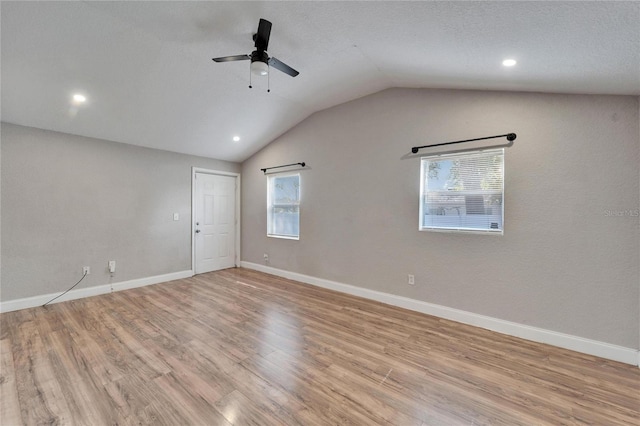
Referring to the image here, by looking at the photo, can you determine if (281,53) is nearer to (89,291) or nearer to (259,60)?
(259,60)

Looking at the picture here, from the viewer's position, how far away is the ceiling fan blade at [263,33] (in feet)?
6.83

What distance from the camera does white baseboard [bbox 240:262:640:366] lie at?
231cm

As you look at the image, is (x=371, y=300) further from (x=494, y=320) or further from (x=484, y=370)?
(x=484, y=370)

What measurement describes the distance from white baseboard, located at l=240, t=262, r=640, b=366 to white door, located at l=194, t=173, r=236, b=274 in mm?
2696

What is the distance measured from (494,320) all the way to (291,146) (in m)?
4.09

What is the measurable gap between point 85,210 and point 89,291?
48.7 inches

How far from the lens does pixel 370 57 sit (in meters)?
2.84

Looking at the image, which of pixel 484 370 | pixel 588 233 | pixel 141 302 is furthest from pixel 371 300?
pixel 141 302

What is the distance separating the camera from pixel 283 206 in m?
5.18

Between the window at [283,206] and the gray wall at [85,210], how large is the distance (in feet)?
5.26

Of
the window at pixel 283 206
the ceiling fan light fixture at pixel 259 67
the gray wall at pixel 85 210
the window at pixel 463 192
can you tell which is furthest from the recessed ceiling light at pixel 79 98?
the window at pixel 463 192

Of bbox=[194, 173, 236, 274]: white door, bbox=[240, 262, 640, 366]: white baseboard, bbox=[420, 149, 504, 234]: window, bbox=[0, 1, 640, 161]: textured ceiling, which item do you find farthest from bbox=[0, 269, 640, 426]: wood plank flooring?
bbox=[0, 1, 640, 161]: textured ceiling

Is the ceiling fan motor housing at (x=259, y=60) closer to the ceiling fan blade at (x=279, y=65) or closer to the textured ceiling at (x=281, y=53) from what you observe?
the ceiling fan blade at (x=279, y=65)

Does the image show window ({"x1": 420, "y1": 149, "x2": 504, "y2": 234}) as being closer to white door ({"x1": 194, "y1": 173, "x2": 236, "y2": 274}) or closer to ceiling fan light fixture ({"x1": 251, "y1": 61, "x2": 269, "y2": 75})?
ceiling fan light fixture ({"x1": 251, "y1": 61, "x2": 269, "y2": 75})
